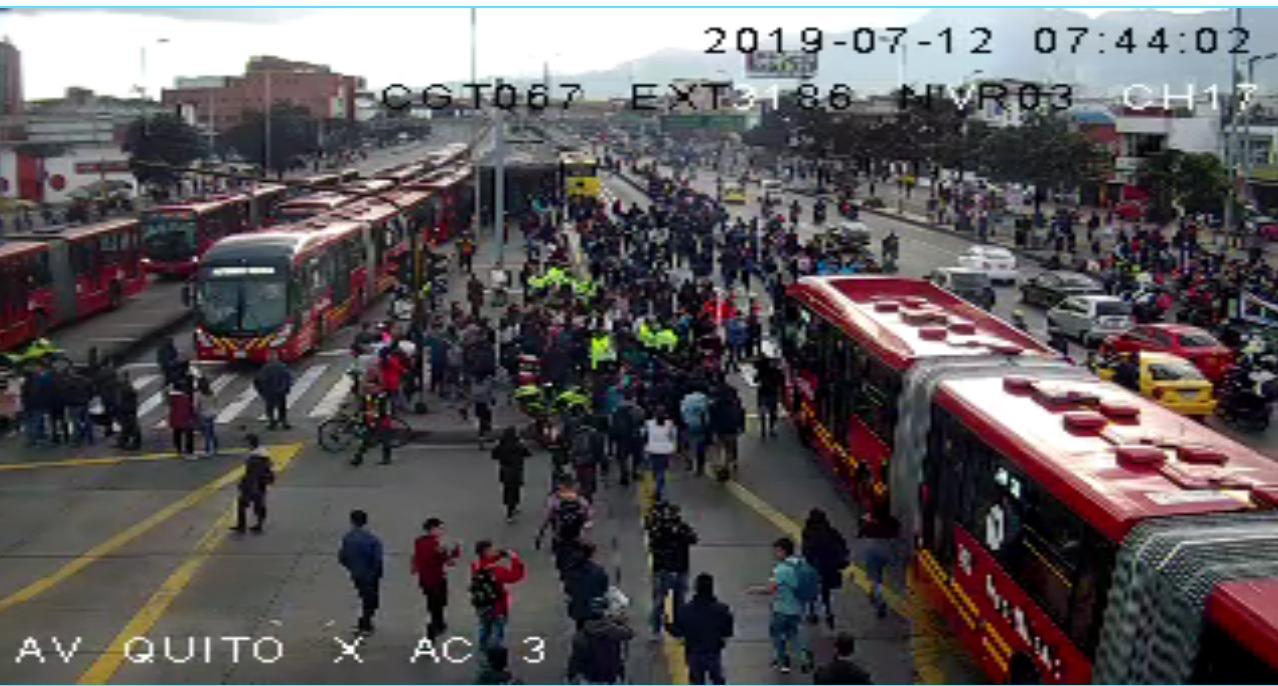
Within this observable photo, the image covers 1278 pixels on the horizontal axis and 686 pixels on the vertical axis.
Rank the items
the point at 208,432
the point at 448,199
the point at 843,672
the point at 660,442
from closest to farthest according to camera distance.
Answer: the point at 843,672, the point at 660,442, the point at 208,432, the point at 448,199

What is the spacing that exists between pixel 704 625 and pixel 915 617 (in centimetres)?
367

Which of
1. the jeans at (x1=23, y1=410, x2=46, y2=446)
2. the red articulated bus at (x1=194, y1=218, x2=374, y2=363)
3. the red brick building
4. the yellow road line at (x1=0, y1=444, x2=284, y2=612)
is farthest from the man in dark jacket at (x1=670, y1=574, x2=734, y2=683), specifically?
the red brick building

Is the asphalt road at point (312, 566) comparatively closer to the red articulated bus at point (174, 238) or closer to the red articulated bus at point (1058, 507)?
the red articulated bus at point (1058, 507)

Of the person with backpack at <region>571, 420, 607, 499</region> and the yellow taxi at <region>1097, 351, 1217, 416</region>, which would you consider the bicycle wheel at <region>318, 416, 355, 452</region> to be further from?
the yellow taxi at <region>1097, 351, 1217, 416</region>

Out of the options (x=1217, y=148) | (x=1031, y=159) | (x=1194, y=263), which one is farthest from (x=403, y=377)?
(x=1217, y=148)

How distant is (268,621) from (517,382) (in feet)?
34.6

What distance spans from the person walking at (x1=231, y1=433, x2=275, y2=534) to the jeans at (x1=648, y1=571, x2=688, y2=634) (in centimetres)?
570

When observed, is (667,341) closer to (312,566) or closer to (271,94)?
(312,566)

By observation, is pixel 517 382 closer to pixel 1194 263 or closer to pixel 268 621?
pixel 268 621

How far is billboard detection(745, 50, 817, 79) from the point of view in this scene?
105312 mm

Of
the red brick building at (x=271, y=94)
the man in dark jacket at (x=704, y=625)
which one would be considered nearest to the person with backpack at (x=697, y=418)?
the man in dark jacket at (x=704, y=625)

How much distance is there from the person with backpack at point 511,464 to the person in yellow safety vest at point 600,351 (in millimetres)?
5307

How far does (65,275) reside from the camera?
34312 millimetres

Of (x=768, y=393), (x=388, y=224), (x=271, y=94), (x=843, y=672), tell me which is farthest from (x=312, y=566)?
(x=271, y=94)
